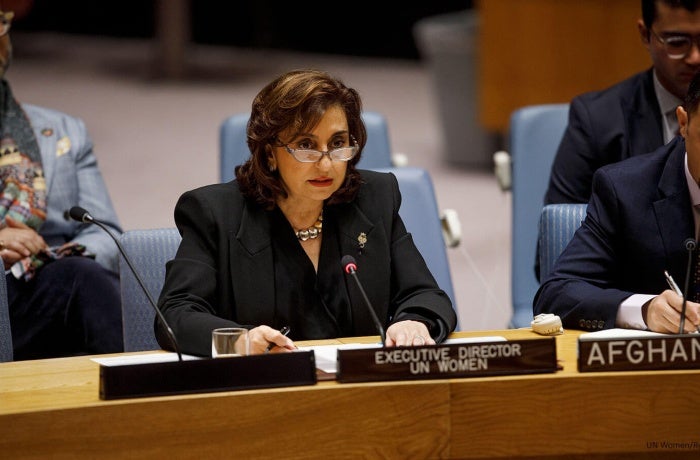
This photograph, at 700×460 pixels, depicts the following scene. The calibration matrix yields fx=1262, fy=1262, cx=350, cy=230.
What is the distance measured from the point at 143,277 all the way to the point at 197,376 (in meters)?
0.90

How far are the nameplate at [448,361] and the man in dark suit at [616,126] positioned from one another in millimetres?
1424

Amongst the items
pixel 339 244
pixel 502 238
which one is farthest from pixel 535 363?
pixel 502 238

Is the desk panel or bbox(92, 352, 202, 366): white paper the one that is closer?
the desk panel

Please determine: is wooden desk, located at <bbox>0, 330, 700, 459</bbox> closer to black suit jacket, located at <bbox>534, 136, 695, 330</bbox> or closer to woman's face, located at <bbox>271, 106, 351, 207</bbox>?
black suit jacket, located at <bbox>534, 136, 695, 330</bbox>

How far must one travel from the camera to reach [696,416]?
87.7 inches

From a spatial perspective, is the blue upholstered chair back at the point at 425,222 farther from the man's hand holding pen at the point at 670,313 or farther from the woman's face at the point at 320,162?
the man's hand holding pen at the point at 670,313

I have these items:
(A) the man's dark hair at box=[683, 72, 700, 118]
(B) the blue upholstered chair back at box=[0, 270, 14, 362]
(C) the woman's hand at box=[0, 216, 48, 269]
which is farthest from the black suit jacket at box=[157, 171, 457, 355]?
(C) the woman's hand at box=[0, 216, 48, 269]

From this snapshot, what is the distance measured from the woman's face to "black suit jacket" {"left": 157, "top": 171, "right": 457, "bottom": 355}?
0.44 ft

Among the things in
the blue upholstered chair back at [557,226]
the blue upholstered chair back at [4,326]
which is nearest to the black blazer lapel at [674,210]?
the blue upholstered chair back at [557,226]

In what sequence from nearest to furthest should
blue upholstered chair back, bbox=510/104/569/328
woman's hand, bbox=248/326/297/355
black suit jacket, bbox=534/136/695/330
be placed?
woman's hand, bbox=248/326/297/355
black suit jacket, bbox=534/136/695/330
blue upholstered chair back, bbox=510/104/569/328

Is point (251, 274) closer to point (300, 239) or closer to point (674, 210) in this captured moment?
point (300, 239)

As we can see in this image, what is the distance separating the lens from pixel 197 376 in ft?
7.12

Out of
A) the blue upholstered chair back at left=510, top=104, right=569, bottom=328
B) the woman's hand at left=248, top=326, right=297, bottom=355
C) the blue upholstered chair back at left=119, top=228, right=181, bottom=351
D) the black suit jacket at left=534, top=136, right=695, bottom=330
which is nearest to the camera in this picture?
the woman's hand at left=248, top=326, right=297, bottom=355

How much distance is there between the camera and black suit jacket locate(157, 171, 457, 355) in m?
2.69
